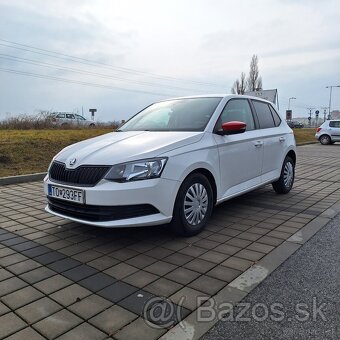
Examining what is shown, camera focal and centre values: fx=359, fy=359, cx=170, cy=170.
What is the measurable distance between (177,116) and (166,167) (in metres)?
1.35

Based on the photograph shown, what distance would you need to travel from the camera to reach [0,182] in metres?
7.39

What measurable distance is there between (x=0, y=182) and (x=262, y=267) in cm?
595

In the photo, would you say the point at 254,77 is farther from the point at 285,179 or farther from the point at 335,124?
the point at 285,179

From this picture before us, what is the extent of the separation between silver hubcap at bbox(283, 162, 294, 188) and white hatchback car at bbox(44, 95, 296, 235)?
106 centimetres

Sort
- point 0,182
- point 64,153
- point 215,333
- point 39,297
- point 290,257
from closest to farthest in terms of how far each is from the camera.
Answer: point 215,333 → point 39,297 → point 290,257 → point 64,153 → point 0,182

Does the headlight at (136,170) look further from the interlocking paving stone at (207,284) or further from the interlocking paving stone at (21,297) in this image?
the interlocking paving stone at (21,297)

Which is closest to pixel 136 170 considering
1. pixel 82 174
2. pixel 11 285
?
pixel 82 174

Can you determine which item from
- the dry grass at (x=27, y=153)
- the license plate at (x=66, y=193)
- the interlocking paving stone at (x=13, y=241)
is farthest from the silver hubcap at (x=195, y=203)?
the dry grass at (x=27, y=153)

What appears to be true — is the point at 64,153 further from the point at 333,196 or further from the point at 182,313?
the point at 333,196

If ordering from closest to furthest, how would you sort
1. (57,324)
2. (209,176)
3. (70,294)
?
(57,324), (70,294), (209,176)

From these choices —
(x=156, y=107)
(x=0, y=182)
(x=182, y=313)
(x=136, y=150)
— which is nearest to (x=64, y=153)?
(x=136, y=150)

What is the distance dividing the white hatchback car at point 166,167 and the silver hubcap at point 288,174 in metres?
1.06

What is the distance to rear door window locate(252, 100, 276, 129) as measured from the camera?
5.78 meters

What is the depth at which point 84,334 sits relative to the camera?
239 centimetres
